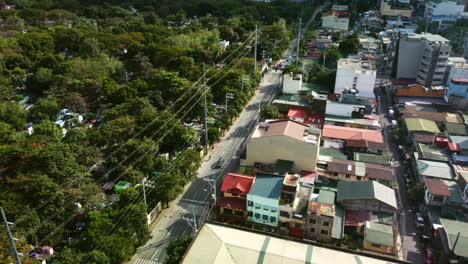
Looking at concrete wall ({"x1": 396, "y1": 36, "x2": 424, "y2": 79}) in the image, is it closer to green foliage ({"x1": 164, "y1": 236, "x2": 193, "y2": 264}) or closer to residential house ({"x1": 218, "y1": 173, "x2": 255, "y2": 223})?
residential house ({"x1": 218, "y1": 173, "x2": 255, "y2": 223})

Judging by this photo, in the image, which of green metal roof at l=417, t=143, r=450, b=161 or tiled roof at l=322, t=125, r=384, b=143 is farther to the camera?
tiled roof at l=322, t=125, r=384, b=143

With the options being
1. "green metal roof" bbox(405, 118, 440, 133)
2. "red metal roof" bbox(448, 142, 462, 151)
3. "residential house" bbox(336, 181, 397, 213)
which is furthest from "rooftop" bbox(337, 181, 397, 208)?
"green metal roof" bbox(405, 118, 440, 133)

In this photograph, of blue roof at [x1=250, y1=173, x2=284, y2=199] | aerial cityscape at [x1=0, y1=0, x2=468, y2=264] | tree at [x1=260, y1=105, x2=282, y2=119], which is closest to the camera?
aerial cityscape at [x1=0, y1=0, x2=468, y2=264]

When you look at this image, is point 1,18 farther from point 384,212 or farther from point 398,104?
point 384,212

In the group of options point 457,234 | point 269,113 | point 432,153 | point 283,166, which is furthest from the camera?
point 269,113

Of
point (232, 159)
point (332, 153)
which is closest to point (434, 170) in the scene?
point (332, 153)

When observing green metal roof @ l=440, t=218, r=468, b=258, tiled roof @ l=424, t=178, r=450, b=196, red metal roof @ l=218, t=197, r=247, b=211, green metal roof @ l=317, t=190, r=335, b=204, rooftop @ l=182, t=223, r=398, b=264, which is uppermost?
tiled roof @ l=424, t=178, r=450, b=196

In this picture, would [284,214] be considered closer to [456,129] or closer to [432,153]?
[432,153]
